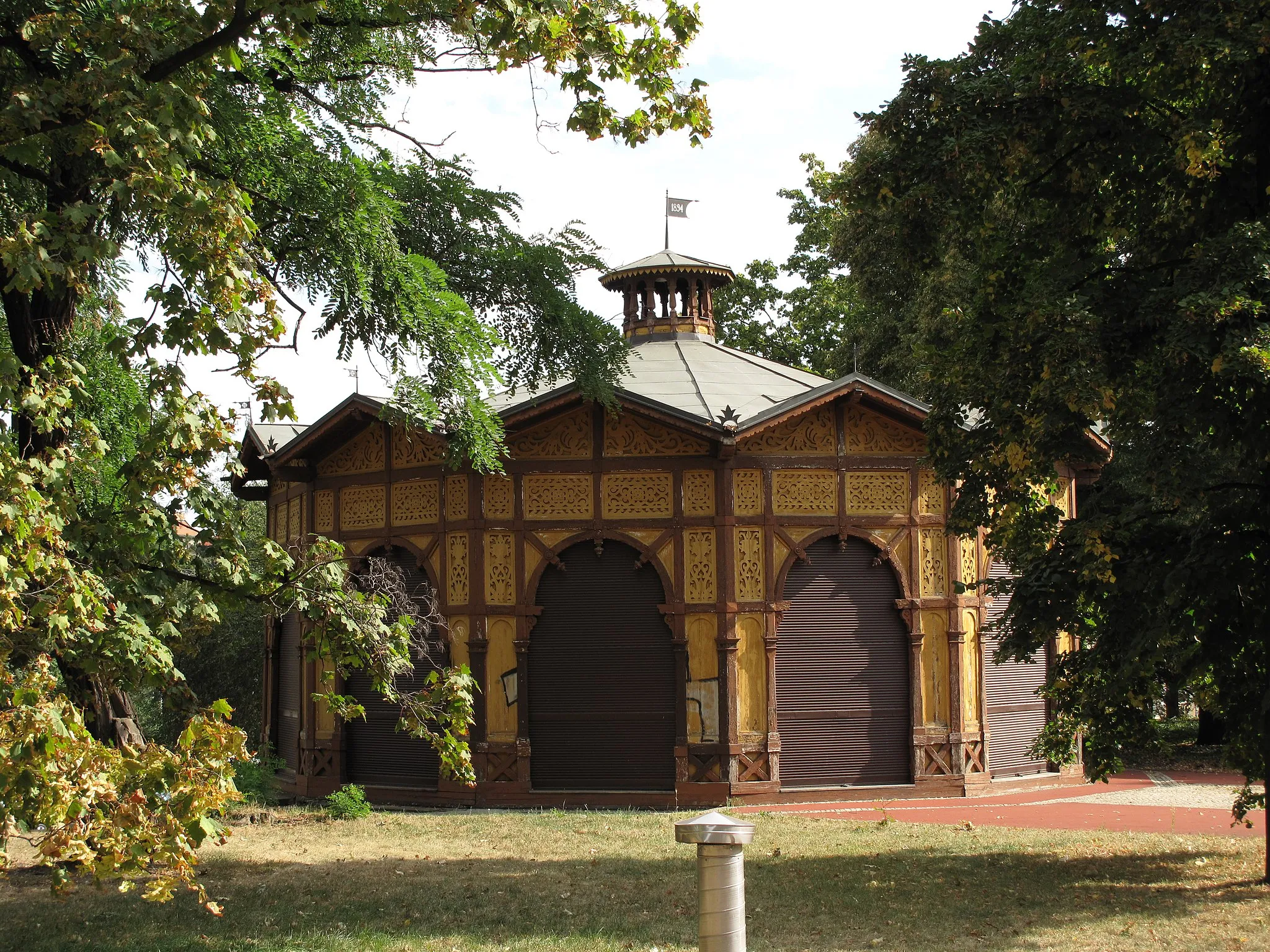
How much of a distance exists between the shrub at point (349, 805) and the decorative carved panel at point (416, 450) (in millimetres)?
4683

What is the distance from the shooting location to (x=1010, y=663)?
19.8m

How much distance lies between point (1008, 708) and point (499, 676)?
778 cm

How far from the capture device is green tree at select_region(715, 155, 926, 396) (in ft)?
99.7

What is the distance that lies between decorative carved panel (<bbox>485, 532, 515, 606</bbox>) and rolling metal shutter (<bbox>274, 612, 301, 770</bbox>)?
4.17 metres

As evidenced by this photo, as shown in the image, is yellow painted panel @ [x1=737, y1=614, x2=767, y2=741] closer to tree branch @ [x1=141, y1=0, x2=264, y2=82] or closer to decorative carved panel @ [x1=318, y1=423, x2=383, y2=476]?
decorative carved panel @ [x1=318, y1=423, x2=383, y2=476]

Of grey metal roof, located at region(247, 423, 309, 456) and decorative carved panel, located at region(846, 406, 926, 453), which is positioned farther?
grey metal roof, located at region(247, 423, 309, 456)

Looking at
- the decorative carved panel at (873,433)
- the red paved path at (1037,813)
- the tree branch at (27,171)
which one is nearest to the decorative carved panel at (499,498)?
the decorative carved panel at (873,433)

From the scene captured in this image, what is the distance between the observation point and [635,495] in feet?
59.8

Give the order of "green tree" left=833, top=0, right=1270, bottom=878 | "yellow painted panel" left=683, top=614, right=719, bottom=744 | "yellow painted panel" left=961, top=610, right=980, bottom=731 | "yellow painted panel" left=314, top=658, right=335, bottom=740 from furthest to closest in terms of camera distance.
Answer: "yellow painted panel" left=314, top=658, right=335, bottom=740 < "yellow painted panel" left=961, top=610, right=980, bottom=731 < "yellow painted panel" left=683, top=614, right=719, bottom=744 < "green tree" left=833, top=0, right=1270, bottom=878

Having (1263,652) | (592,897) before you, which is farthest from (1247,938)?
(592,897)

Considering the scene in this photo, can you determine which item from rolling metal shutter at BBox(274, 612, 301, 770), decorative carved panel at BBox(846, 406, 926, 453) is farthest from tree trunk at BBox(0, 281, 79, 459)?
rolling metal shutter at BBox(274, 612, 301, 770)

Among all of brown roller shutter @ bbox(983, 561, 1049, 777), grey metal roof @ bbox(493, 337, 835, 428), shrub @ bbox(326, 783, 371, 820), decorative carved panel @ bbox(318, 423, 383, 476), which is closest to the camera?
shrub @ bbox(326, 783, 371, 820)

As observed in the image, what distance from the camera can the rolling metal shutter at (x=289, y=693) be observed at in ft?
70.1

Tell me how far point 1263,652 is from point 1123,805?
26.7 feet
